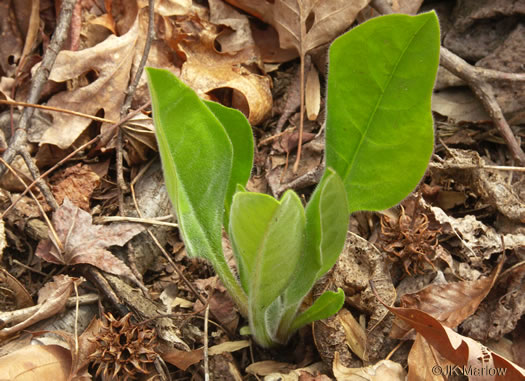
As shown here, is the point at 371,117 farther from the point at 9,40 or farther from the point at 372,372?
the point at 9,40

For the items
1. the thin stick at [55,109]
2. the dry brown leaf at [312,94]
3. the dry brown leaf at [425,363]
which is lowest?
Result: the dry brown leaf at [425,363]

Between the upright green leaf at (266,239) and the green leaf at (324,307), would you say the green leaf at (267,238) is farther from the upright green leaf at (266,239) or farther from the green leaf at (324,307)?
the green leaf at (324,307)

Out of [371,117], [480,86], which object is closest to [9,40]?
[371,117]

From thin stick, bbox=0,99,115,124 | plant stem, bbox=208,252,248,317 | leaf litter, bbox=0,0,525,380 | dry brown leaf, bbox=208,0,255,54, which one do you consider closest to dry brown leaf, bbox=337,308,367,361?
leaf litter, bbox=0,0,525,380

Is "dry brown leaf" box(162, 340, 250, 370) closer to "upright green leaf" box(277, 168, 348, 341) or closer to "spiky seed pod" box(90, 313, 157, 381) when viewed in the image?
"spiky seed pod" box(90, 313, 157, 381)

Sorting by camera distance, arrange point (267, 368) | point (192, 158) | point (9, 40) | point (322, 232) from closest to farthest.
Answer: point (322, 232)
point (192, 158)
point (267, 368)
point (9, 40)

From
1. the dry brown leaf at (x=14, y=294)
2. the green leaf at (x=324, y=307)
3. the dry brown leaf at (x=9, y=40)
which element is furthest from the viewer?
the dry brown leaf at (x=9, y=40)

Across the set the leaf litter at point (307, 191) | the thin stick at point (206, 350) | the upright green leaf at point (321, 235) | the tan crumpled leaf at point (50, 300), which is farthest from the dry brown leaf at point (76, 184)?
the upright green leaf at point (321, 235)
